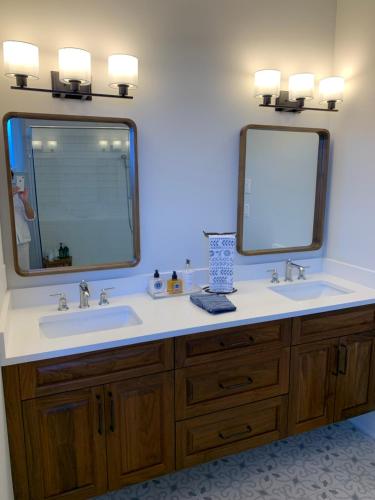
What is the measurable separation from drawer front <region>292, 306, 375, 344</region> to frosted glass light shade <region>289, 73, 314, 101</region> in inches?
48.4

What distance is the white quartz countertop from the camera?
1.45 m

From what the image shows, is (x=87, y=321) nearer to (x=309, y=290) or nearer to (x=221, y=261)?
(x=221, y=261)

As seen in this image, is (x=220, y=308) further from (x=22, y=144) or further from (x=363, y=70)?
(x=363, y=70)

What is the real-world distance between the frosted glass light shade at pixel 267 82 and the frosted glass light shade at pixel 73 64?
93 cm

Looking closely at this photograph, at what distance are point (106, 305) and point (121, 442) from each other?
2.06 ft

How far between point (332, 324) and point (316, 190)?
922 mm

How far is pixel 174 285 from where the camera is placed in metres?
2.04

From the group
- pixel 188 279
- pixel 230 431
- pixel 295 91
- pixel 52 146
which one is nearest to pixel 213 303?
pixel 188 279

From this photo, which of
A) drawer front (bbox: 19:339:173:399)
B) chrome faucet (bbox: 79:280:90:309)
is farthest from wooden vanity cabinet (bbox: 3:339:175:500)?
chrome faucet (bbox: 79:280:90:309)

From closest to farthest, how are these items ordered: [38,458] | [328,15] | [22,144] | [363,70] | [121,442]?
1. [38,458]
2. [121,442]
3. [22,144]
4. [363,70]
5. [328,15]

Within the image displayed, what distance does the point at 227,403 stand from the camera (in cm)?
177

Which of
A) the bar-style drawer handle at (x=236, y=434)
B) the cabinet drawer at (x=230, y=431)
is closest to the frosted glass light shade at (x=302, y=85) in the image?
the cabinet drawer at (x=230, y=431)

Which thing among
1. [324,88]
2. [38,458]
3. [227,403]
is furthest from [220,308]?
[324,88]

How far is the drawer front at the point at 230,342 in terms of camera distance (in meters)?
1.65
